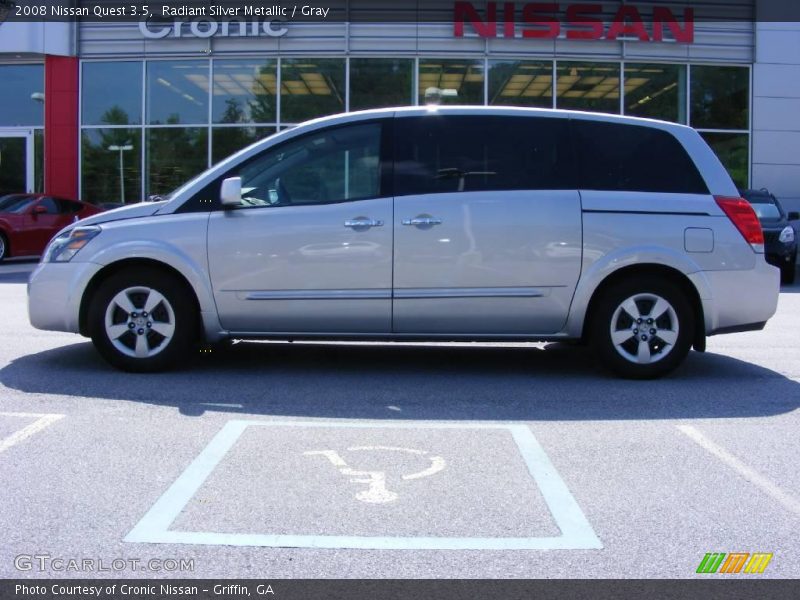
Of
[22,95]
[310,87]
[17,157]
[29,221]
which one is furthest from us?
[17,157]

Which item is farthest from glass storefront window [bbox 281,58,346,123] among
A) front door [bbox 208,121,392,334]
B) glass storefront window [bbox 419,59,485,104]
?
front door [bbox 208,121,392,334]

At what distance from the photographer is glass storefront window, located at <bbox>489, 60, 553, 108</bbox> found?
859 inches

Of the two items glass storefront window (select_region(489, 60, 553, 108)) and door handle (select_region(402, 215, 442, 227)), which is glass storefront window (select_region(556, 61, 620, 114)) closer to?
glass storefront window (select_region(489, 60, 553, 108))

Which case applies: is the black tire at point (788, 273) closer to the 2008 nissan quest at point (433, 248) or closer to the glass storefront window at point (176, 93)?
the 2008 nissan quest at point (433, 248)

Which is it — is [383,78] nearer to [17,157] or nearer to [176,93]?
[176,93]

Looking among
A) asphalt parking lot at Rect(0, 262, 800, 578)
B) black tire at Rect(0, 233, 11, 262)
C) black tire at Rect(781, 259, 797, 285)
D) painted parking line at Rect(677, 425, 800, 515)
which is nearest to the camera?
asphalt parking lot at Rect(0, 262, 800, 578)

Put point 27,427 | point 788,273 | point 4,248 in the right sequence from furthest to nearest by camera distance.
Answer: point 4,248 → point 788,273 → point 27,427

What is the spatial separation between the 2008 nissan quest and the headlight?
17mm

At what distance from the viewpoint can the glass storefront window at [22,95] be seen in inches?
912

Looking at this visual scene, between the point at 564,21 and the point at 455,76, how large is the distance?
2.74m

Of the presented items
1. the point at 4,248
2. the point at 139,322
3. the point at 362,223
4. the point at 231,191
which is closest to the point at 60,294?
the point at 139,322

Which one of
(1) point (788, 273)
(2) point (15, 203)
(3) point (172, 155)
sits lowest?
(1) point (788, 273)

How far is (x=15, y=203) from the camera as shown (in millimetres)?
19797

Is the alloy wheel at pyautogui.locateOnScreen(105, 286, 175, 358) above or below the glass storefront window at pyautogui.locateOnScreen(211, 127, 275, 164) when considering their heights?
below
